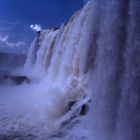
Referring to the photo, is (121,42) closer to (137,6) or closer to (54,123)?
(137,6)

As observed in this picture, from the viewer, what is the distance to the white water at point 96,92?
5.66 metres

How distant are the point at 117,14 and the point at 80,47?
520cm

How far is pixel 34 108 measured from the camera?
33.4 ft

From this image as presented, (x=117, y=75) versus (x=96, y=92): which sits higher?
(x=96, y=92)

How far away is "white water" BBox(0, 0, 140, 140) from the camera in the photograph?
5.66 meters

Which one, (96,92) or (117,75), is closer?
(117,75)

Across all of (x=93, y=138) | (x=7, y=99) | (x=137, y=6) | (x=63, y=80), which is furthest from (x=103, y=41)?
(x=7, y=99)

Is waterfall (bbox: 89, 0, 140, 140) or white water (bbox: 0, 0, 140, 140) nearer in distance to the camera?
waterfall (bbox: 89, 0, 140, 140)

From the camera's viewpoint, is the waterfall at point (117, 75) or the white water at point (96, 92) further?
the white water at point (96, 92)

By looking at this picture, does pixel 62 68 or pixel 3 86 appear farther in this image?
pixel 3 86

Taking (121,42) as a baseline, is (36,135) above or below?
below

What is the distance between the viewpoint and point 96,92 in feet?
22.3

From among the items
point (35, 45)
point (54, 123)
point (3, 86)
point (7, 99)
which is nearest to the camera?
point (54, 123)

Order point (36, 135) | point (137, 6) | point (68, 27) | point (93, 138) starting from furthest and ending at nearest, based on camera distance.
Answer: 1. point (68, 27)
2. point (36, 135)
3. point (93, 138)
4. point (137, 6)
